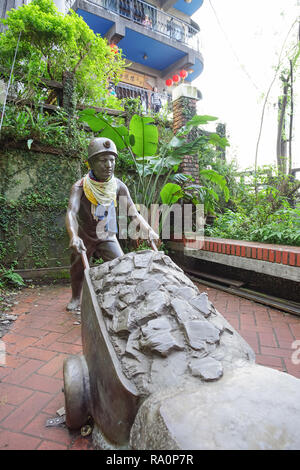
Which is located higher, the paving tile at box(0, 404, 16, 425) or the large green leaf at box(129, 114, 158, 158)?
the large green leaf at box(129, 114, 158, 158)

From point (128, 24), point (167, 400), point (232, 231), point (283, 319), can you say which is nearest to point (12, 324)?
point (167, 400)

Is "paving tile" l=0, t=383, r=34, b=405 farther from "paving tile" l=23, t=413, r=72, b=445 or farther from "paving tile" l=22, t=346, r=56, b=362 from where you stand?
"paving tile" l=22, t=346, r=56, b=362

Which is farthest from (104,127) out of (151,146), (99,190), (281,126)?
(281,126)

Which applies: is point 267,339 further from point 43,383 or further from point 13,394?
point 13,394

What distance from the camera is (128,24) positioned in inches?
454

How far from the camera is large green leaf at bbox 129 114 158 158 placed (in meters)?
4.39

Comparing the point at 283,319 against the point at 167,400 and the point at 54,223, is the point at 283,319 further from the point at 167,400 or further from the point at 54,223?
the point at 54,223

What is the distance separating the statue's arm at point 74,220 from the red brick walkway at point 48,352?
89cm

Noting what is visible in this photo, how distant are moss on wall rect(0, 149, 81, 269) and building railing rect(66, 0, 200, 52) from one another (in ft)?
35.1

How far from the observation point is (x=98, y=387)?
126 centimetres

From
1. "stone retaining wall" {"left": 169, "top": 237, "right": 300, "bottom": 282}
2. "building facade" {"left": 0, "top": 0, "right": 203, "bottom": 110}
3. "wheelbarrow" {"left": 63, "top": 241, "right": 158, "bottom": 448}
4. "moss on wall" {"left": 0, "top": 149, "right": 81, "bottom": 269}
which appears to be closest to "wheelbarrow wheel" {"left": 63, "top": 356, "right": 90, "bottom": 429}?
"wheelbarrow" {"left": 63, "top": 241, "right": 158, "bottom": 448}

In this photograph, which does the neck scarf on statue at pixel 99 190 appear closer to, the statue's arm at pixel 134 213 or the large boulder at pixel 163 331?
the statue's arm at pixel 134 213

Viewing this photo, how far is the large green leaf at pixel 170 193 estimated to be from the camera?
15.7 ft

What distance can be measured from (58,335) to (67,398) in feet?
4.57
